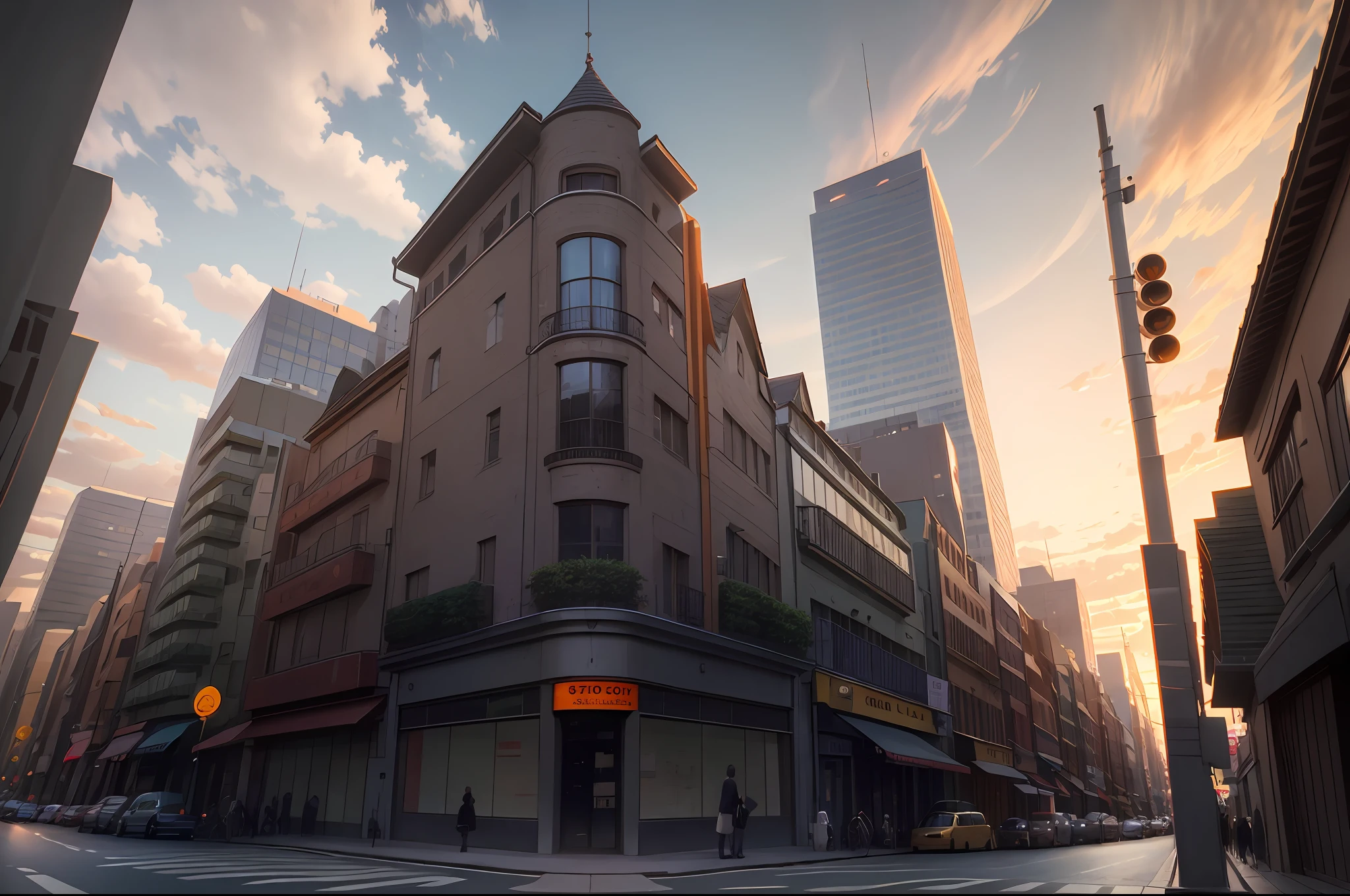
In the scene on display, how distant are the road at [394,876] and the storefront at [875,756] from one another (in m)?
6.60

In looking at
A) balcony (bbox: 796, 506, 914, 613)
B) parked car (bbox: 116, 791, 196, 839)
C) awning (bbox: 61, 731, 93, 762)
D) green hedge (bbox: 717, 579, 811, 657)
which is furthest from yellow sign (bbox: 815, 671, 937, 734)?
awning (bbox: 61, 731, 93, 762)

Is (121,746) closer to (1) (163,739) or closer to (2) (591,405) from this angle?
(1) (163,739)

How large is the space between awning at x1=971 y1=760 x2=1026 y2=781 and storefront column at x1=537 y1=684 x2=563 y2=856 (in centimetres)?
3400

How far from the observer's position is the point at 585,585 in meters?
21.3

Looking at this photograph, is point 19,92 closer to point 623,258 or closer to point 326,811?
point 623,258

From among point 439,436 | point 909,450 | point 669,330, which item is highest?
point 909,450

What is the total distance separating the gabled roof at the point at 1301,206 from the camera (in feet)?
36.6

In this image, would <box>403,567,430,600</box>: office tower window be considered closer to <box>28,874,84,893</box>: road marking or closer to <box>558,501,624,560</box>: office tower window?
<box>558,501,624,560</box>: office tower window

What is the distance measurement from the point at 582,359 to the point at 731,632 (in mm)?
9790

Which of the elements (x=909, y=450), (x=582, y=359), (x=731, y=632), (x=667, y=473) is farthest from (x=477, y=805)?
(x=909, y=450)

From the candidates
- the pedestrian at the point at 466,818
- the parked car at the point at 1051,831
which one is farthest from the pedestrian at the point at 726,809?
the parked car at the point at 1051,831

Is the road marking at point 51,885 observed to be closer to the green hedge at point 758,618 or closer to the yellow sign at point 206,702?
the green hedge at point 758,618

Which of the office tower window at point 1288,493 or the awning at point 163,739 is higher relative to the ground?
the office tower window at point 1288,493

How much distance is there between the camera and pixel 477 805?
22.4m
